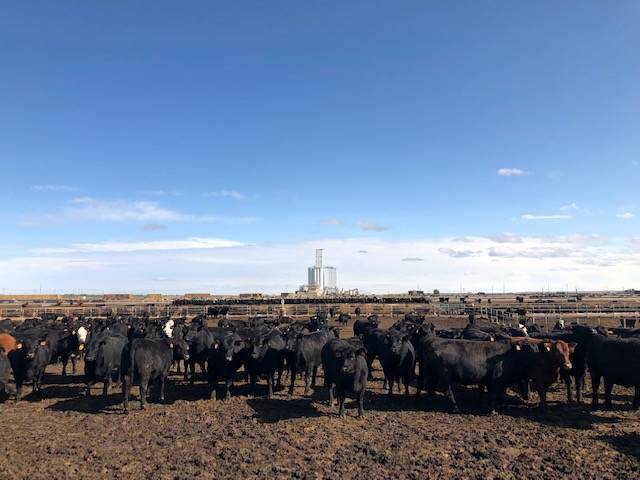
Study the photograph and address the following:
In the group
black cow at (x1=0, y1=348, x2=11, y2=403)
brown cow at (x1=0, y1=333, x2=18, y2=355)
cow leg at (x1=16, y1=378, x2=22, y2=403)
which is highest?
brown cow at (x1=0, y1=333, x2=18, y2=355)

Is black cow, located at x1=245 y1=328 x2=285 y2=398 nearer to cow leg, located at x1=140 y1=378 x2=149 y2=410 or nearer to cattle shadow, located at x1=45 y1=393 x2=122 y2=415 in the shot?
cow leg, located at x1=140 y1=378 x2=149 y2=410

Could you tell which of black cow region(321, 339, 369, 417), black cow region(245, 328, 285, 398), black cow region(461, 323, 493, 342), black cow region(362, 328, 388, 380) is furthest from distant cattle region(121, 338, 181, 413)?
black cow region(461, 323, 493, 342)

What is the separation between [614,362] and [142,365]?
463 inches

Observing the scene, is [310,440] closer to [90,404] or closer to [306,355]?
[306,355]

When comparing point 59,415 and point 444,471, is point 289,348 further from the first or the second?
point 444,471

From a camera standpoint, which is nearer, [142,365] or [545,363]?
[545,363]

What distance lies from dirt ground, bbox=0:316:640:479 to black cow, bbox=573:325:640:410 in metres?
0.61

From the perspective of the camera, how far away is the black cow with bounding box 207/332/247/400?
12961mm

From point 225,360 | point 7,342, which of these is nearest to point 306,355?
point 225,360

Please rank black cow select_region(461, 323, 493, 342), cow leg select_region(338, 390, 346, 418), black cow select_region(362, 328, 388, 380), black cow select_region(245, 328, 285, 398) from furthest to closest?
black cow select_region(461, 323, 493, 342), black cow select_region(362, 328, 388, 380), black cow select_region(245, 328, 285, 398), cow leg select_region(338, 390, 346, 418)

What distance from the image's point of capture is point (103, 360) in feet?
42.0

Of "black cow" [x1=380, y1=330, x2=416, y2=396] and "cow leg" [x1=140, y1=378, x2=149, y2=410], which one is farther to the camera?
"black cow" [x1=380, y1=330, x2=416, y2=396]

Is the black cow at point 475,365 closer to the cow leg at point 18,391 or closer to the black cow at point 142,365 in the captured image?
the black cow at point 142,365

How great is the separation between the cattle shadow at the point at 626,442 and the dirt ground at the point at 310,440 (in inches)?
1.0
